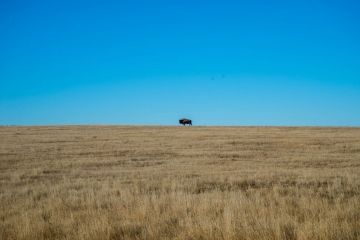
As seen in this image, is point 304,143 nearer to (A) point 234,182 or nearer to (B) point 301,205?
(A) point 234,182

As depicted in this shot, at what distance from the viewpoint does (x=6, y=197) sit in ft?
38.9

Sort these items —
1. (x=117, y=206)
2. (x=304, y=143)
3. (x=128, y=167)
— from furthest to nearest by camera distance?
(x=304, y=143), (x=128, y=167), (x=117, y=206)

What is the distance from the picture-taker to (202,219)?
8.07 metres

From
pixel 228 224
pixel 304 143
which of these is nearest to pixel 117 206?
pixel 228 224

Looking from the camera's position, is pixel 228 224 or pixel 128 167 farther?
pixel 128 167

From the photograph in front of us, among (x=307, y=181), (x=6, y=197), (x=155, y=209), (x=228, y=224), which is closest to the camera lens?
(x=228, y=224)

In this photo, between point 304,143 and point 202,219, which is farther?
point 304,143

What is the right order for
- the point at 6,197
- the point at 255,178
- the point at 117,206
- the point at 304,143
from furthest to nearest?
the point at 304,143 < the point at 255,178 < the point at 6,197 < the point at 117,206

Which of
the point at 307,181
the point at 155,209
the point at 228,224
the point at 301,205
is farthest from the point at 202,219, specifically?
the point at 307,181

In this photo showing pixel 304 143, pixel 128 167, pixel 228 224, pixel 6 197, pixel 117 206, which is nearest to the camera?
pixel 228 224

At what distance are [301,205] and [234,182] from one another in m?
5.02

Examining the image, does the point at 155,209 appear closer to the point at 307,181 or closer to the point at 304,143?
the point at 307,181

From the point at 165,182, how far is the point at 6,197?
538cm

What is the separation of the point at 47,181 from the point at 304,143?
25.3m
